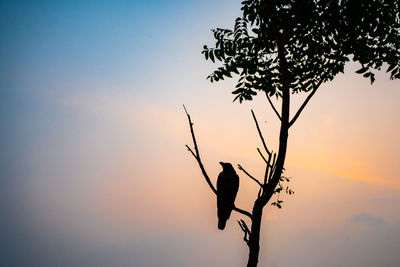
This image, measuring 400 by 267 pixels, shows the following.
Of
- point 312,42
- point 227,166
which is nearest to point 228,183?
point 227,166

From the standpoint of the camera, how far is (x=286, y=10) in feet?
14.0

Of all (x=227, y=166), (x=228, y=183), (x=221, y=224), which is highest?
(x=227, y=166)

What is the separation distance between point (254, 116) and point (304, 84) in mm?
1767

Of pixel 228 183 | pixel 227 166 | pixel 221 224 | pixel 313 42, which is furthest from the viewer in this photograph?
pixel 227 166

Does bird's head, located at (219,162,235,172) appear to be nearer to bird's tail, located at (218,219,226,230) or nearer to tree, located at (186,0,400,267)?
bird's tail, located at (218,219,226,230)

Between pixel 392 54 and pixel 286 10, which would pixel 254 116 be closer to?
pixel 286 10

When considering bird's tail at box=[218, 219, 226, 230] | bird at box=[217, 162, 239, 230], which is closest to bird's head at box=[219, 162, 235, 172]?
bird at box=[217, 162, 239, 230]

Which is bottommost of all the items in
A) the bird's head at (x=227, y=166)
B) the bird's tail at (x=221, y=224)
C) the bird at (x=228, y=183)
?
the bird's tail at (x=221, y=224)

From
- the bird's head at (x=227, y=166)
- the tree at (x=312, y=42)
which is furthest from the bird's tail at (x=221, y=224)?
the tree at (x=312, y=42)

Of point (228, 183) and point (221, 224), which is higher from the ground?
point (228, 183)

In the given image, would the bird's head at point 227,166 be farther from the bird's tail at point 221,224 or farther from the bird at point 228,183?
the bird's tail at point 221,224

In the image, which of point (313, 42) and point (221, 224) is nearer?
point (313, 42)

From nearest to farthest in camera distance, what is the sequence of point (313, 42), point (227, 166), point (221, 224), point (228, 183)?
point (313, 42), point (221, 224), point (228, 183), point (227, 166)

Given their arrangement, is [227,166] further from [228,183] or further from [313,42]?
[313,42]
